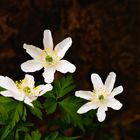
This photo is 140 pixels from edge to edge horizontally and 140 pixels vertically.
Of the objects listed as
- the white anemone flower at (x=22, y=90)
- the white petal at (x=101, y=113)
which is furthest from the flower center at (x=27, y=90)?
the white petal at (x=101, y=113)

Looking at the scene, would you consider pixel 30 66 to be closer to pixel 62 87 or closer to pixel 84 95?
pixel 62 87

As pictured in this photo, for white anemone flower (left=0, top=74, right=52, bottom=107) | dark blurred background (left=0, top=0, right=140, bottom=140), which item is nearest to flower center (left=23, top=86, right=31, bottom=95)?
white anemone flower (left=0, top=74, right=52, bottom=107)

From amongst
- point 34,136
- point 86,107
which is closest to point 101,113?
point 86,107

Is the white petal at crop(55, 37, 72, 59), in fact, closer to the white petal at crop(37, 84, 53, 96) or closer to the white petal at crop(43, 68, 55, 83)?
the white petal at crop(43, 68, 55, 83)

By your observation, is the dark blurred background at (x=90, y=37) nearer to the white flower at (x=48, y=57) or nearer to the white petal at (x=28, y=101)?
the white flower at (x=48, y=57)

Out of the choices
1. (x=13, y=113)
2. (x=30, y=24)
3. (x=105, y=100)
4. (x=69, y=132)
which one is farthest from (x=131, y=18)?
(x=13, y=113)

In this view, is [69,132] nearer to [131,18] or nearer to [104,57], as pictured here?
[104,57]

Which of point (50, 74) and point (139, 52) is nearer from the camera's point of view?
point (50, 74)
